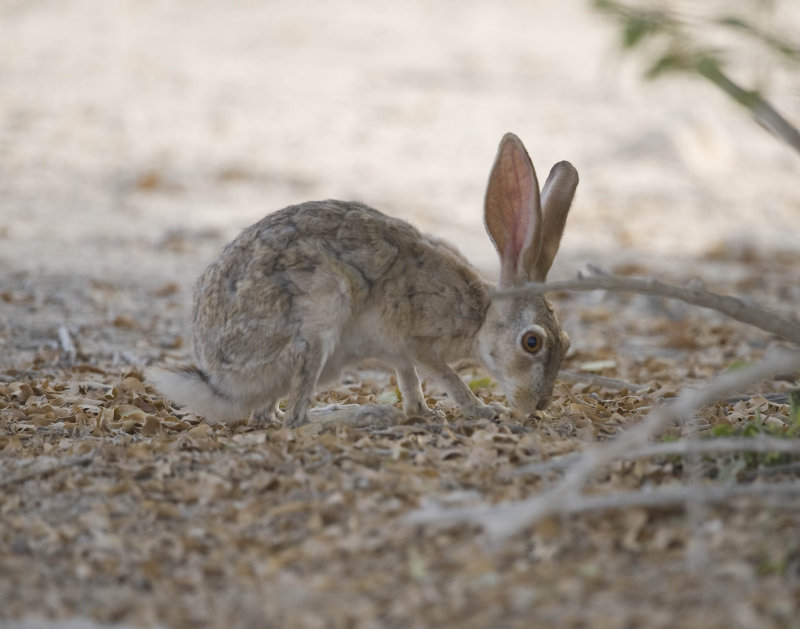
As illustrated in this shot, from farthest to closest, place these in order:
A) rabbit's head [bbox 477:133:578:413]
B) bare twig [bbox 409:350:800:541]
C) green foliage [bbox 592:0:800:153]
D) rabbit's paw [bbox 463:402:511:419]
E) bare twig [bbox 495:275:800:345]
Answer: rabbit's paw [bbox 463:402:511:419]
rabbit's head [bbox 477:133:578:413]
bare twig [bbox 495:275:800:345]
green foliage [bbox 592:0:800:153]
bare twig [bbox 409:350:800:541]

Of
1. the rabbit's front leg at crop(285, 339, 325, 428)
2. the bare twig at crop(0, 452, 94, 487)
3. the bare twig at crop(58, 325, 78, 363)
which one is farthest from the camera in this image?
the bare twig at crop(58, 325, 78, 363)

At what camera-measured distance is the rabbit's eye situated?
5.46 m

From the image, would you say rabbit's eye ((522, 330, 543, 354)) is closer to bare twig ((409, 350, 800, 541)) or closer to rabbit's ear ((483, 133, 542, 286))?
rabbit's ear ((483, 133, 542, 286))

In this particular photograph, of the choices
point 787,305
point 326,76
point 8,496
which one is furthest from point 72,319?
point 326,76

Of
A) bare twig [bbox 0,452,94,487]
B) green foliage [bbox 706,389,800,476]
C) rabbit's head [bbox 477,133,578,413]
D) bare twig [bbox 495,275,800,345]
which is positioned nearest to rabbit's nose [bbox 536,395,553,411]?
rabbit's head [bbox 477,133,578,413]

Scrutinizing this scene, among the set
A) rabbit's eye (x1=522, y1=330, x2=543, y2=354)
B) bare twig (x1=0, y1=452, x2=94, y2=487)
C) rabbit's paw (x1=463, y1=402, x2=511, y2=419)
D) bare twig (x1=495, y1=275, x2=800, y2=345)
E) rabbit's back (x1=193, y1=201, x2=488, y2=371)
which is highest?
bare twig (x1=495, y1=275, x2=800, y2=345)

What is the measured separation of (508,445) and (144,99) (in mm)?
12862

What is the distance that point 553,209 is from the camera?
5582 millimetres

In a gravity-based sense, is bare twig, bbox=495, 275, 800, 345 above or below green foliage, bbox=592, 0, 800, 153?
below

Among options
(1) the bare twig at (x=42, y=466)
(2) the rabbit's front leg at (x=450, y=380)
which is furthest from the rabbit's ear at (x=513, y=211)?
(1) the bare twig at (x=42, y=466)

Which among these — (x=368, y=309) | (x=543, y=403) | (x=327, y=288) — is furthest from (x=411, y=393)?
(x=327, y=288)

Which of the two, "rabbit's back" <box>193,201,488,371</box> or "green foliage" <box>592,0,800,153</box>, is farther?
"rabbit's back" <box>193,201,488,371</box>

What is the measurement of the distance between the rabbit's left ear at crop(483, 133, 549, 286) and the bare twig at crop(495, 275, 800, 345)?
38.7 inches

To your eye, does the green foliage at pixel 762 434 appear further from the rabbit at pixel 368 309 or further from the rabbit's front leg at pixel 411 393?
the rabbit's front leg at pixel 411 393
